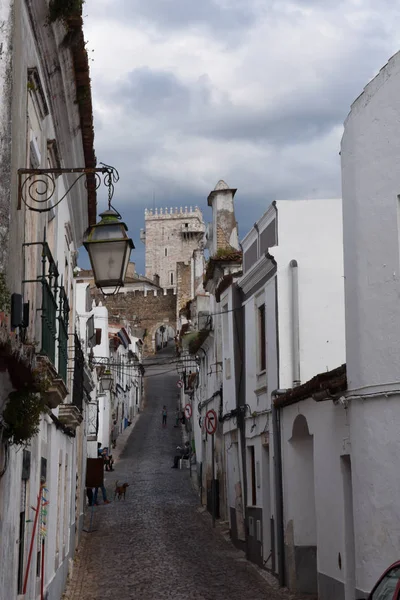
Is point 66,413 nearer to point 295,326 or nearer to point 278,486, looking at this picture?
point 278,486

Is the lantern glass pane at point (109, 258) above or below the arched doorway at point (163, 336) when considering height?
below

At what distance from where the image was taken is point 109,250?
8039 mm

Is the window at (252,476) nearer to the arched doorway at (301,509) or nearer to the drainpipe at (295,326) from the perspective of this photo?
the drainpipe at (295,326)

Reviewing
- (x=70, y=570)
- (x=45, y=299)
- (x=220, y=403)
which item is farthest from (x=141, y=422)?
(x=45, y=299)

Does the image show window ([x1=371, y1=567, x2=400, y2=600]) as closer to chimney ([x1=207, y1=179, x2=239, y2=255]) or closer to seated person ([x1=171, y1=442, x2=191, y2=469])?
chimney ([x1=207, y1=179, x2=239, y2=255])

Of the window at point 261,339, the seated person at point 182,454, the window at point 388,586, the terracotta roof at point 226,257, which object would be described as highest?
the terracotta roof at point 226,257

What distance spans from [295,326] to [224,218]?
32.9 ft

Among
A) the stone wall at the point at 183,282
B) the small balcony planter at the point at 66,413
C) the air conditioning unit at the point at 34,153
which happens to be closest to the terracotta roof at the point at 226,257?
the small balcony planter at the point at 66,413

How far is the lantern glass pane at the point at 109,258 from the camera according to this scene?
26.3 feet

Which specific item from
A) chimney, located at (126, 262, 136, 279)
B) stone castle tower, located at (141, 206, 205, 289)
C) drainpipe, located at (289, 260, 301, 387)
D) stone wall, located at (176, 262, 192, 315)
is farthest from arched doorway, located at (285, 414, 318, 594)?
stone castle tower, located at (141, 206, 205, 289)

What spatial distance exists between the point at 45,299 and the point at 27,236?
878mm

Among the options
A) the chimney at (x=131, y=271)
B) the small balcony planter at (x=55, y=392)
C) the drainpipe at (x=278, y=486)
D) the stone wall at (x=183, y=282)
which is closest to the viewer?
the small balcony planter at (x=55, y=392)

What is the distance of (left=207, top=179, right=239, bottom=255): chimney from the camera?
2706cm

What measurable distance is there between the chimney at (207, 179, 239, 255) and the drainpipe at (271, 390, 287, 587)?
9947mm
